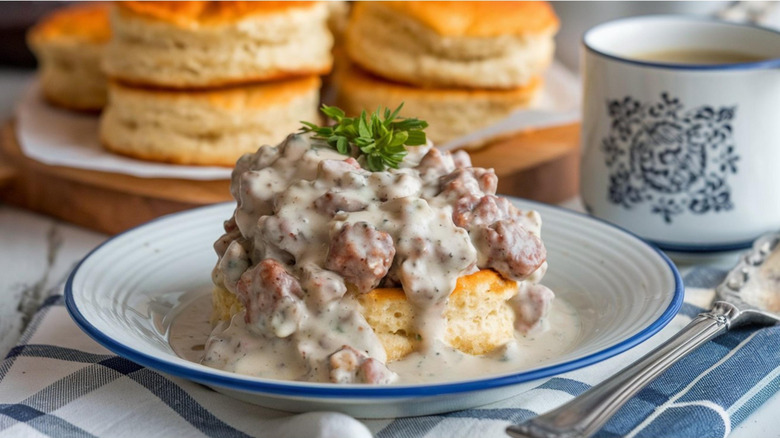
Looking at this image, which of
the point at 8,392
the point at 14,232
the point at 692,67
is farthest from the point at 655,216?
the point at 14,232

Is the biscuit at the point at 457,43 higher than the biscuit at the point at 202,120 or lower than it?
higher

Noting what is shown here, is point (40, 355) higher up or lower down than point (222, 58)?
lower down

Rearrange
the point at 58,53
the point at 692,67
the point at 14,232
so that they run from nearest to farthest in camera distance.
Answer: the point at 692,67 < the point at 14,232 < the point at 58,53

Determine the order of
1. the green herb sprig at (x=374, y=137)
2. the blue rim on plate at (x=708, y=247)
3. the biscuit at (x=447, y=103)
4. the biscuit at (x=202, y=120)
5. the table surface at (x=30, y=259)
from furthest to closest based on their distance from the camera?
1. the biscuit at (x=447, y=103)
2. the biscuit at (x=202, y=120)
3. the blue rim on plate at (x=708, y=247)
4. the table surface at (x=30, y=259)
5. the green herb sprig at (x=374, y=137)

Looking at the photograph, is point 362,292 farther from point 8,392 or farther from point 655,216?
point 655,216

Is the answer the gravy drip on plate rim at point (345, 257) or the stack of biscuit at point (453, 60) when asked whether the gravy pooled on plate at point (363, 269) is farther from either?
the stack of biscuit at point (453, 60)

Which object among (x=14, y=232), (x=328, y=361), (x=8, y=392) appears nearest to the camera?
(x=328, y=361)

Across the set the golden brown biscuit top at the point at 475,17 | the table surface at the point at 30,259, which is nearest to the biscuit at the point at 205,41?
the golden brown biscuit top at the point at 475,17
